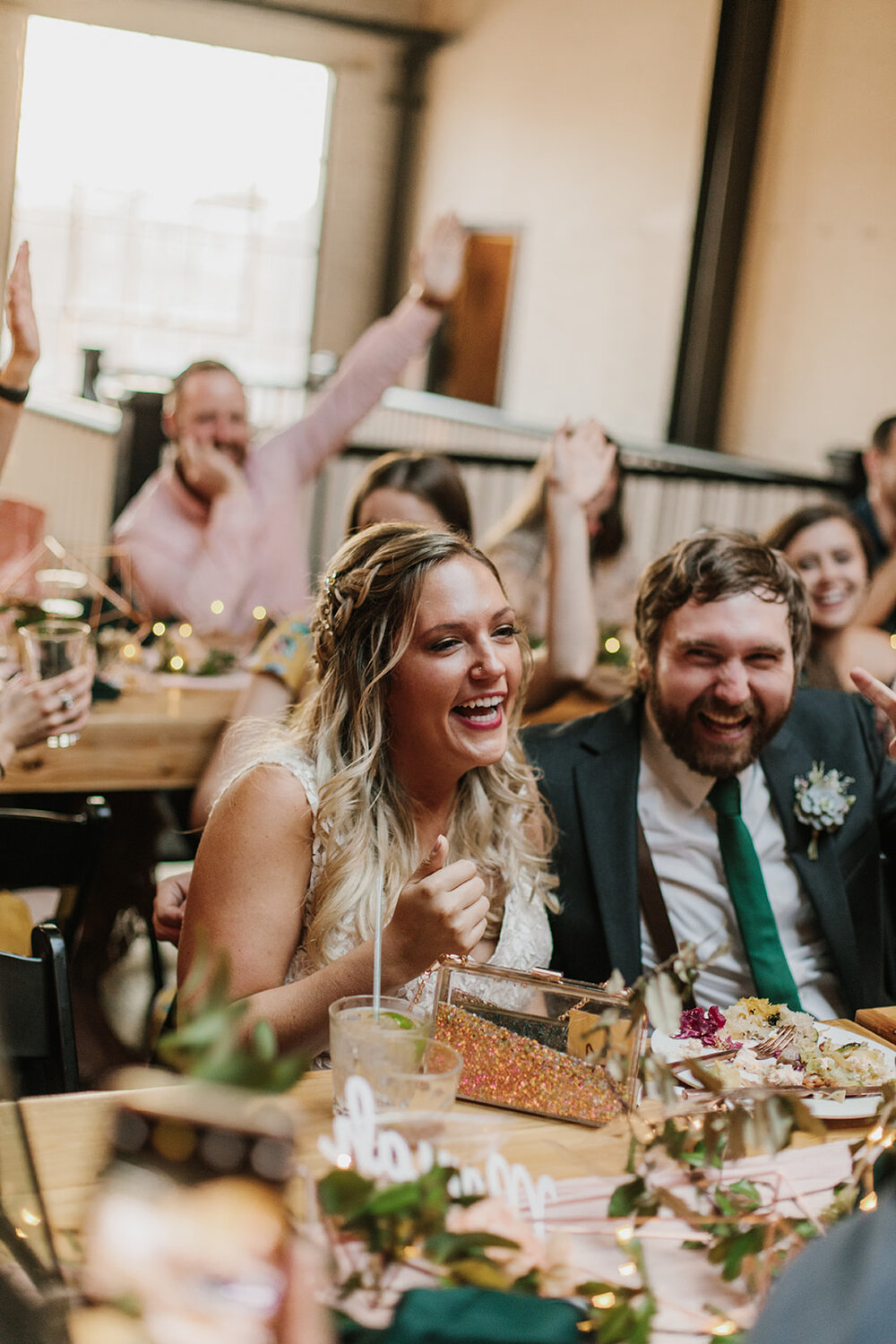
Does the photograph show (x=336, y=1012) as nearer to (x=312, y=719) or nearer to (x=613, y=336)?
(x=312, y=719)

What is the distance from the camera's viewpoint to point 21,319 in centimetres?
215

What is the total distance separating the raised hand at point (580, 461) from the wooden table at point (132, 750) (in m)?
0.91

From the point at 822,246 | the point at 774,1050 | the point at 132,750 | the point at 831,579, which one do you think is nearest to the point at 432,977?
the point at 774,1050

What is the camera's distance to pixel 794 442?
6.29 m

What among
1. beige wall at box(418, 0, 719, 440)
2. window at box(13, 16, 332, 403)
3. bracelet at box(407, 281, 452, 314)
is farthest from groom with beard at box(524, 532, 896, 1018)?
window at box(13, 16, 332, 403)

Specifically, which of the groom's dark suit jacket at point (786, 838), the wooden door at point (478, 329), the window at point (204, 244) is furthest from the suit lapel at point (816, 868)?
the wooden door at point (478, 329)

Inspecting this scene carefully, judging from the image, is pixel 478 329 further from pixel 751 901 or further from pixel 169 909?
pixel 169 909

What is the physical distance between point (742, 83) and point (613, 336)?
183 cm

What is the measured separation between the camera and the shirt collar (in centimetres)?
207

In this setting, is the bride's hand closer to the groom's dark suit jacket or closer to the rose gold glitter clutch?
the rose gold glitter clutch

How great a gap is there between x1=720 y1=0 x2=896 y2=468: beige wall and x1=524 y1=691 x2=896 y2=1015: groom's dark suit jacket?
3.89 metres

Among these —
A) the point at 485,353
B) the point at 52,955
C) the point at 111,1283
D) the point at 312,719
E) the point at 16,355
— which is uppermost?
the point at 485,353

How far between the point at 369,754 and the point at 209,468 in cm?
238

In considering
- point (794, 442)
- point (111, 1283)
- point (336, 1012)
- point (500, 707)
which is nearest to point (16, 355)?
point (500, 707)
